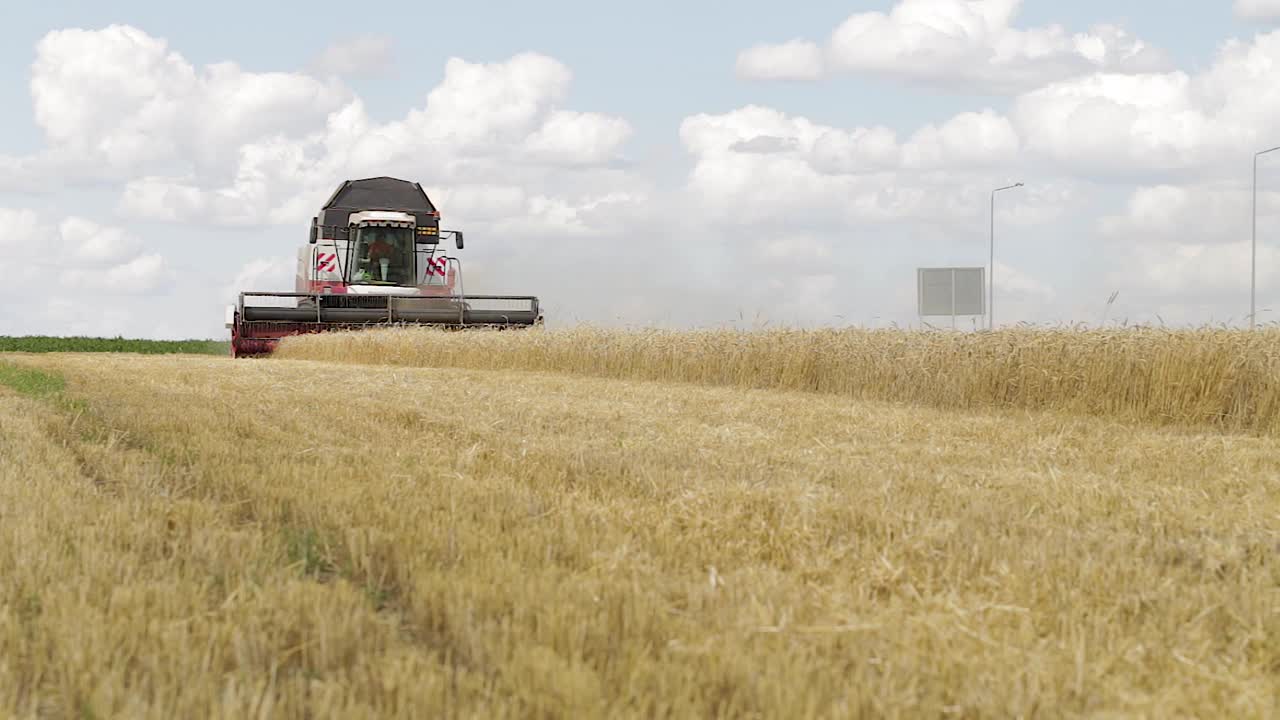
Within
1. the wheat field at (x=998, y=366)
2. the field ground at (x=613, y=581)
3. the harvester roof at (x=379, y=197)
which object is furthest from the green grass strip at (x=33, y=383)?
the harvester roof at (x=379, y=197)

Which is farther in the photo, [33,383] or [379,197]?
[379,197]

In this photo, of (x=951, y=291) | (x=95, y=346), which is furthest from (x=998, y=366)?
(x=95, y=346)

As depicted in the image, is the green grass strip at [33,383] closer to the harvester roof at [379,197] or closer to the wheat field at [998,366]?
the wheat field at [998,366]

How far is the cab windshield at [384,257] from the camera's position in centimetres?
2603

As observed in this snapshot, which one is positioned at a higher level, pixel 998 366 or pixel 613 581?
pixel 998 366

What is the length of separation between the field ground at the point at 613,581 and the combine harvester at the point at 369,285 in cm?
1855

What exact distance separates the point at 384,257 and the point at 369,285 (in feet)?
2.37

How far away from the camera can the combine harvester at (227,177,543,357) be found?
84.0ft

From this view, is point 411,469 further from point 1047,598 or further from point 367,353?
point 367,353

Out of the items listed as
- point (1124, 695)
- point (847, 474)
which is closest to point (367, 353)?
point (847, 474)

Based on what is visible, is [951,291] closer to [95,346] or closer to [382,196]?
[382,196]

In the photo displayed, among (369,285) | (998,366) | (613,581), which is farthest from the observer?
(369,285)

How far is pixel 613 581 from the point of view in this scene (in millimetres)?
3463

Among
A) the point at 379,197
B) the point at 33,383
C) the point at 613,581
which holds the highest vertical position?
the point at 379,197
